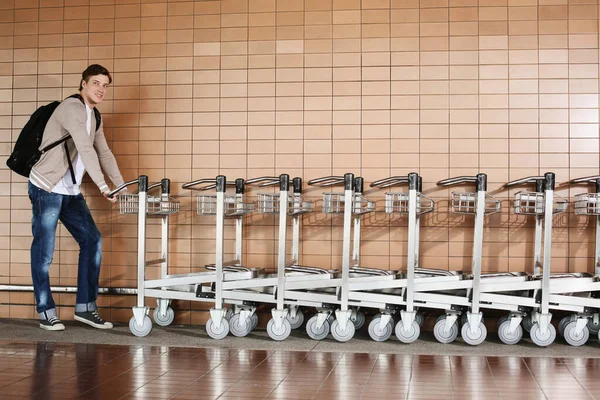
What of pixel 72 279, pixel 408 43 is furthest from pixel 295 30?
pixel 72 279

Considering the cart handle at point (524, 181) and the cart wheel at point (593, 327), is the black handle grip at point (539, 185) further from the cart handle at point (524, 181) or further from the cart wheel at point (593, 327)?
the cart wheel at point (593, 327)

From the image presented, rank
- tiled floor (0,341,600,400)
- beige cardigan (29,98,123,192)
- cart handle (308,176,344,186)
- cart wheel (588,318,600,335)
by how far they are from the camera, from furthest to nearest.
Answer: cart handle (308,176,344,186) < beige cardigan (29,98,123,192) < cart wheel (588,318,600,335) < tiled floor (0,341,600,400)

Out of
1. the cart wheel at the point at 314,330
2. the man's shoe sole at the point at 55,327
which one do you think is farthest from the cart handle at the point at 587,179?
the man's shoe sole at the point at 55,327

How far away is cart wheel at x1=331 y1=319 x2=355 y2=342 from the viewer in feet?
15.5

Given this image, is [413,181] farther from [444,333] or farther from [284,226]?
[444,333]

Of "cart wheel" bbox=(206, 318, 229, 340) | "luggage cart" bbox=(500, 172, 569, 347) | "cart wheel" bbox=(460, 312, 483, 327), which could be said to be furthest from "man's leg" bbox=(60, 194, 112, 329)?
"luggage cart" bbox=(500, 172, 569, 347)

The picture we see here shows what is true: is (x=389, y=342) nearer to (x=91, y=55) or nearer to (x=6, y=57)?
(x=91, y=55)

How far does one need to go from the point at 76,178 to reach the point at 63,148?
244 mm

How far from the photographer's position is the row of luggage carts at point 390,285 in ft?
15.3

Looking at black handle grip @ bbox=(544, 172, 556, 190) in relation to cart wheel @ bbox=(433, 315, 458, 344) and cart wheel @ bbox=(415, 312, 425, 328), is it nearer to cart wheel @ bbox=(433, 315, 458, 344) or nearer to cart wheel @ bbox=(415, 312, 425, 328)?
cart wheel @ bbox=(433, 315, 458, 344)

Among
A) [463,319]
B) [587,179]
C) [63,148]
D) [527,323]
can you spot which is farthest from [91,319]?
[587,179]

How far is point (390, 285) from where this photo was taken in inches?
186

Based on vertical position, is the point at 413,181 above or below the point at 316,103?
below

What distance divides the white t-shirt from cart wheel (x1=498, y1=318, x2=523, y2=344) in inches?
129
